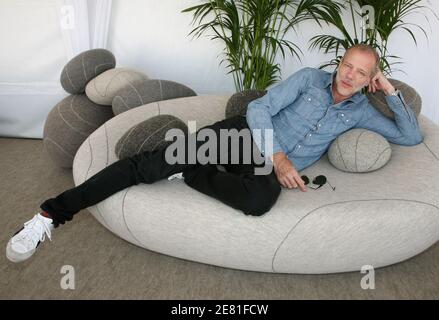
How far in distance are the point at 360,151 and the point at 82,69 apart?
1.71 metres

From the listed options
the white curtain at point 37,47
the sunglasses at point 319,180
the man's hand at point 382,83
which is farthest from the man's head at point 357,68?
the white curtain at point 37,47

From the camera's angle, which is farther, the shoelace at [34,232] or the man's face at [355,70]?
the man's face at [355,70]

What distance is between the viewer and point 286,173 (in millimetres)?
1680

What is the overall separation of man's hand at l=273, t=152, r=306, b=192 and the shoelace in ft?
3.18

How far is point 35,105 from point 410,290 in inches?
108

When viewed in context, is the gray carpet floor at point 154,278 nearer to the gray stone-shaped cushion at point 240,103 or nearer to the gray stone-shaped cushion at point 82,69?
the gray stone-shaped cushion at point 240,103

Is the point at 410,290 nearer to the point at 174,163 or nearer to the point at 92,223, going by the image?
the point at 174,163

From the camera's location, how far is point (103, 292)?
158 cm

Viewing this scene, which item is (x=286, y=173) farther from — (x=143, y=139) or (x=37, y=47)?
(x=37, y=47)

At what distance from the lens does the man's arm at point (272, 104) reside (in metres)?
1.80

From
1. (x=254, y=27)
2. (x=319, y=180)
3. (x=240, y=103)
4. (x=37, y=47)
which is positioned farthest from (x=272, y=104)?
(x=37, y=47)

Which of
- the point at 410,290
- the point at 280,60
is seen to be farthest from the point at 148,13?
the point at 410,290

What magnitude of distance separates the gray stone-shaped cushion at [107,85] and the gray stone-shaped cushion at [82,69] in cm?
5

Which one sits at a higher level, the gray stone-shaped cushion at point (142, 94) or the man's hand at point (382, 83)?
the man's hand at point (382, 83)
